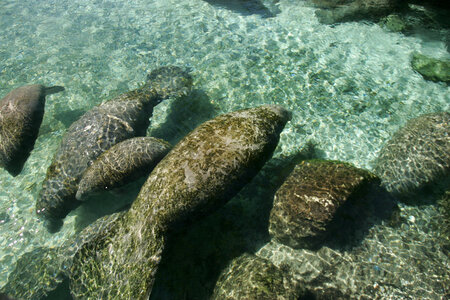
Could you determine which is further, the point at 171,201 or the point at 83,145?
the point at 83,145

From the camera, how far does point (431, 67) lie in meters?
9.42

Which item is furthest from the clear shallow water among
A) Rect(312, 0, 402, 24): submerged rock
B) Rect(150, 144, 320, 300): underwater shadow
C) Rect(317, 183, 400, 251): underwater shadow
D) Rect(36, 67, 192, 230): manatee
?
Rect(150, 144, 320, 300): underwater shadow

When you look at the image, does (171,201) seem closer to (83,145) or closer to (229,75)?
(83,145)

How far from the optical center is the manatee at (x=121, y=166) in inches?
258

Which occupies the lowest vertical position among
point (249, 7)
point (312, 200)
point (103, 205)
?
point (103, 205)

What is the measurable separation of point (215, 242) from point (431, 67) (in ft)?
30.8

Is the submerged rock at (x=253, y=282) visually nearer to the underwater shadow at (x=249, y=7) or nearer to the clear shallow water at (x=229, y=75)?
the clear shallow water at (x=229, y=75)

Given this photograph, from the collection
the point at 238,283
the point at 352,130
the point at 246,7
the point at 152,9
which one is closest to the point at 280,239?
the point at 238,283

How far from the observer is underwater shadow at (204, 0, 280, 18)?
42.6 feet

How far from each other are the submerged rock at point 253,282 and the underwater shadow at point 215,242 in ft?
1.05

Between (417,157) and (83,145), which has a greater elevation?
(83,145)

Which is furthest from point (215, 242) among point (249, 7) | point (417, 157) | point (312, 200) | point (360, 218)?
point (249, 7)

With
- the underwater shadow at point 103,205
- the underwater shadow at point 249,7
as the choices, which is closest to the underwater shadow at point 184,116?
the underwater shadow at point 103,205

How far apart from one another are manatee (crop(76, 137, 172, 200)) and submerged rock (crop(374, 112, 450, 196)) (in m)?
5.80
